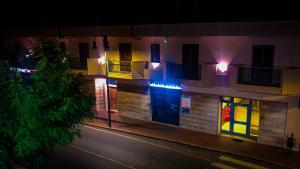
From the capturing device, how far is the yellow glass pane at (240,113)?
17347 mm

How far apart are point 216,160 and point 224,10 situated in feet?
28.0

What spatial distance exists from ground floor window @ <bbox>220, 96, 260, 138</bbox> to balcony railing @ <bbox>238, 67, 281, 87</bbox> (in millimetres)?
1731

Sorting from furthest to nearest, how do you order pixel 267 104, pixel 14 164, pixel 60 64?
pixel 267 104, pixel 14 164, pixel 60 64

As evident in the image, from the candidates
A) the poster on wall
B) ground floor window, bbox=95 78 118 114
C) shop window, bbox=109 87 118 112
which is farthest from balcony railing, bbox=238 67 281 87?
ground floor window, bbox=95 78 118 114

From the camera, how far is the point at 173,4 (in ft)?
61.3

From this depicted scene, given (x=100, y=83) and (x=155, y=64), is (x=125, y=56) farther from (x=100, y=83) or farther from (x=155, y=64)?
(x=100, y=83)

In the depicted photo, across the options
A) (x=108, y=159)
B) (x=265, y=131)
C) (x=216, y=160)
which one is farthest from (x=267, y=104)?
(x=108, y=159)

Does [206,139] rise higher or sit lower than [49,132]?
lower

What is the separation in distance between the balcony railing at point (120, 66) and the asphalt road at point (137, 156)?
217 inches

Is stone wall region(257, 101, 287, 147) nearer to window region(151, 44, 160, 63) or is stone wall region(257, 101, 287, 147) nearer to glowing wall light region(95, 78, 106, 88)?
window region(151, 44, 160, 63)

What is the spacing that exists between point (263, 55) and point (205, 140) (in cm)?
608

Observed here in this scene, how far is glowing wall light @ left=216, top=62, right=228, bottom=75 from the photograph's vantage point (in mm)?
16394

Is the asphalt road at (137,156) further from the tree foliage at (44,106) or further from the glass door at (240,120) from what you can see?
the tree foliage at (44,106)

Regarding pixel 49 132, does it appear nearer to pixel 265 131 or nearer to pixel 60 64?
pixel 60 64
